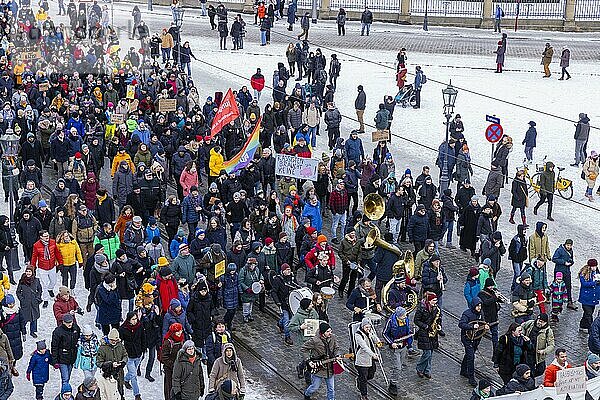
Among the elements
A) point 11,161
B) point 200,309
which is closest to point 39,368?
point 200,309

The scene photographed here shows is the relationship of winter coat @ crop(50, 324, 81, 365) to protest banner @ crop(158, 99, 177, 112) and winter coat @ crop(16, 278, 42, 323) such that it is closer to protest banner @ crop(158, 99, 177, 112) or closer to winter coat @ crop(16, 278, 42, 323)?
winter coat @ crop(16, 278, 42, 323)

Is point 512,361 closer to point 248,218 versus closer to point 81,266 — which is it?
point 248,218

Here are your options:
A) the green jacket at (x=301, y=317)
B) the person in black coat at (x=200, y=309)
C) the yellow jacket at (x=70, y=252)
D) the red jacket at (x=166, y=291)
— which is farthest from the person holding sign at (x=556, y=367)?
the yellow jacket at (x=70, y=252)

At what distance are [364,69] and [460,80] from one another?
3519 millimetres

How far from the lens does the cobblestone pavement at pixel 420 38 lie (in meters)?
45.1

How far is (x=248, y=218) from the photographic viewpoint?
2062cm

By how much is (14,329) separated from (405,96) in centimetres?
2080

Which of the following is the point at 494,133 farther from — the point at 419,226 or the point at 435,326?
the point at 435,326

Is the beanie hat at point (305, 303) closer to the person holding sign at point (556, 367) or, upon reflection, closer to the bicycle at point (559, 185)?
the person holding sign at point (556, 367)

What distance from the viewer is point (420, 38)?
156ft

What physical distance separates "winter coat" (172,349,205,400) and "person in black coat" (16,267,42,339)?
10.2ft

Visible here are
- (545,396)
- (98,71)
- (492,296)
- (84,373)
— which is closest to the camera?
(545,396)

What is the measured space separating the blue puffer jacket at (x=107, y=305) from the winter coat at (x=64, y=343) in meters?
1.33

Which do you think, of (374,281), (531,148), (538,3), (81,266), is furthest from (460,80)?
(81,266)
